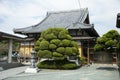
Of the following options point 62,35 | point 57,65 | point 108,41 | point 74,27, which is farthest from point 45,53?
point 74,27

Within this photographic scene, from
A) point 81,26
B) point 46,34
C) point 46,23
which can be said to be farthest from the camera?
point 46,23

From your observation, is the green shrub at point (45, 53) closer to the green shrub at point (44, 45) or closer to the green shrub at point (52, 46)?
the green shrub at point (44, 45)

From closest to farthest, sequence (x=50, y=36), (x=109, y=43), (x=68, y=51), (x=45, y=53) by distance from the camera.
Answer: (x=109, y=43), (x=68, y=51), (x=45, y=53), (x=50, y=36)

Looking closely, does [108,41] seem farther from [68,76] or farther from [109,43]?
[68,76]

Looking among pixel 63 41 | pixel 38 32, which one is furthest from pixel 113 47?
pixel 38 32

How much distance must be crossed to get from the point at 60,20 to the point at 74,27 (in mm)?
5863

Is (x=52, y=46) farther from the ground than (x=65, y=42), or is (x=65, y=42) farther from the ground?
(x=65, y=42)

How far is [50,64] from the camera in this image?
21.8 meters

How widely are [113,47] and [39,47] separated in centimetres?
747

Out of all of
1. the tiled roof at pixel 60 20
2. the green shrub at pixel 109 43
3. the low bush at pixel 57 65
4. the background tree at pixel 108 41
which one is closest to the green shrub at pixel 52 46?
the low bush at pixel 57 65

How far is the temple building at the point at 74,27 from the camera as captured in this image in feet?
94.0

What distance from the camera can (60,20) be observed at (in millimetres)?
35750

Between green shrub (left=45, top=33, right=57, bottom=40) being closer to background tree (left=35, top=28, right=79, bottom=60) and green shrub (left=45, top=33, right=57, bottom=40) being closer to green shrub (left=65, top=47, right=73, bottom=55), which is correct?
background tree (left=35, top=28, right=79, bottom=60)

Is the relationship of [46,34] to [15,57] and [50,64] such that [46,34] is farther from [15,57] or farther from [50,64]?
[15,57]
